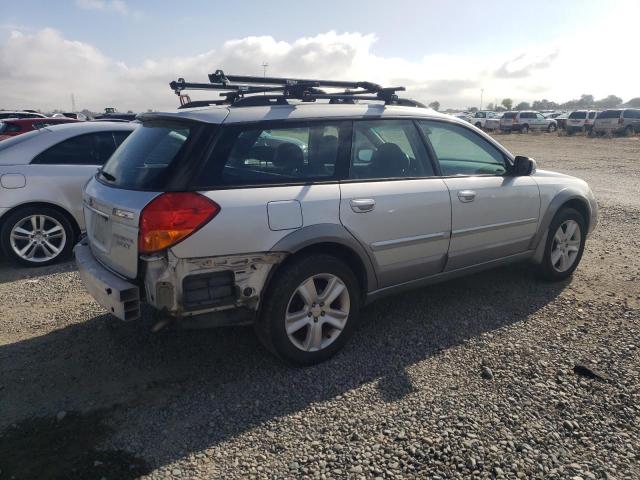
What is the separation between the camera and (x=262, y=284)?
128 inches

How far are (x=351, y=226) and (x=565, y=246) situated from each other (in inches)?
109

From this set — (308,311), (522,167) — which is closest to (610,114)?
(522,167)

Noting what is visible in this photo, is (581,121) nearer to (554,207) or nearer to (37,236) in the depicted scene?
(554,207)

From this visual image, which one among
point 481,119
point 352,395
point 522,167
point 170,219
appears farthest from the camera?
point 481,119

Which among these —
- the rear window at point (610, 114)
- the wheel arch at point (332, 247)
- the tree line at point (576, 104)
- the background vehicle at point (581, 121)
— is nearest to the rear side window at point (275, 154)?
the wheel arch at point (332, 247)

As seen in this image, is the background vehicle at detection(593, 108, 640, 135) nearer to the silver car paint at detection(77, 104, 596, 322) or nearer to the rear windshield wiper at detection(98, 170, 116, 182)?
the silver car paint at detection(77, 104, 596, 322)

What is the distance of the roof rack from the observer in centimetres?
377

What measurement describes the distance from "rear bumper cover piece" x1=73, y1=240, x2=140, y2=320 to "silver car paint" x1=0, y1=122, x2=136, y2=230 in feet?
9.09

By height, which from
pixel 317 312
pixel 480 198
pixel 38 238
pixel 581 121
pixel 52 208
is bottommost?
pixel 38 238

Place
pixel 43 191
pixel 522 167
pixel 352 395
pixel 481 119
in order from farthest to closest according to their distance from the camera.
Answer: pixel 481 119
pixel 43 191
pixel 522 167
pixel 352 395

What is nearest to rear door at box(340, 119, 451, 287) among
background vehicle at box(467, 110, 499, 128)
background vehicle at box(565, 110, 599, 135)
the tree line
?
background vehicle at box(565, 110, 599, 135)

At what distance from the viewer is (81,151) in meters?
6.27

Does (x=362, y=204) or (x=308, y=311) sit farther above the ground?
(x=362, y=204)

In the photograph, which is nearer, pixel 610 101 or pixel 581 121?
pixel 581 121
